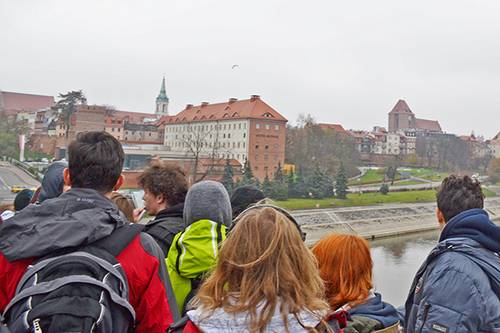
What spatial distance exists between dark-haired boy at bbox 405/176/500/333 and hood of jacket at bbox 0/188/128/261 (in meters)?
0.99

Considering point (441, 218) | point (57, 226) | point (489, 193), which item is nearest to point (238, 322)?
point (57, 226)

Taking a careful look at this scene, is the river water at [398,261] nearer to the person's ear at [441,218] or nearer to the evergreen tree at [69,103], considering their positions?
the person's ear at [441,218]

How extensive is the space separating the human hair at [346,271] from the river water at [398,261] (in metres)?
7.19

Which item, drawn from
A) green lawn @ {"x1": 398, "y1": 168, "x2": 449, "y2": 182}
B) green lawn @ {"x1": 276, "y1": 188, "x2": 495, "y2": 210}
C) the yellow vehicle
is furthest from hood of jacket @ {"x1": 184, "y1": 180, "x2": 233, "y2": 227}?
green lawn @ {"x1": 398, "y1": 168, "x2": 449, "y2": 182}

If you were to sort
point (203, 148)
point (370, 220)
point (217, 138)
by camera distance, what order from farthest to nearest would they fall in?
point (217, 138) → point (203, 148) → point (370, 220)

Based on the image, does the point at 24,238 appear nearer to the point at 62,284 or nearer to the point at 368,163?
the point at 62,284

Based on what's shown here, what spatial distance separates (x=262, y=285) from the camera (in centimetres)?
109

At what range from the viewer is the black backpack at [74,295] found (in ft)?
3.33

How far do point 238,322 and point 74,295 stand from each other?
1.20 feet

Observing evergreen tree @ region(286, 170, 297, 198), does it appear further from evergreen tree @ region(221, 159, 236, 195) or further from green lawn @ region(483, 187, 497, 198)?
green lawn @ region(483, 187, 497, 198)

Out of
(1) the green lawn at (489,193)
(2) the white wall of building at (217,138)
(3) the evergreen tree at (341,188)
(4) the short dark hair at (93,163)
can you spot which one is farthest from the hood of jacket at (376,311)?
(1) the green lawn at (489,193)

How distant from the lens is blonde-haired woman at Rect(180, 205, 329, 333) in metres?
1.07

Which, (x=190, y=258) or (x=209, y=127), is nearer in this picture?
(x=190, y=258)

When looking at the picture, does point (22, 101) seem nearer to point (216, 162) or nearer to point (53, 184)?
point (216, 162)
